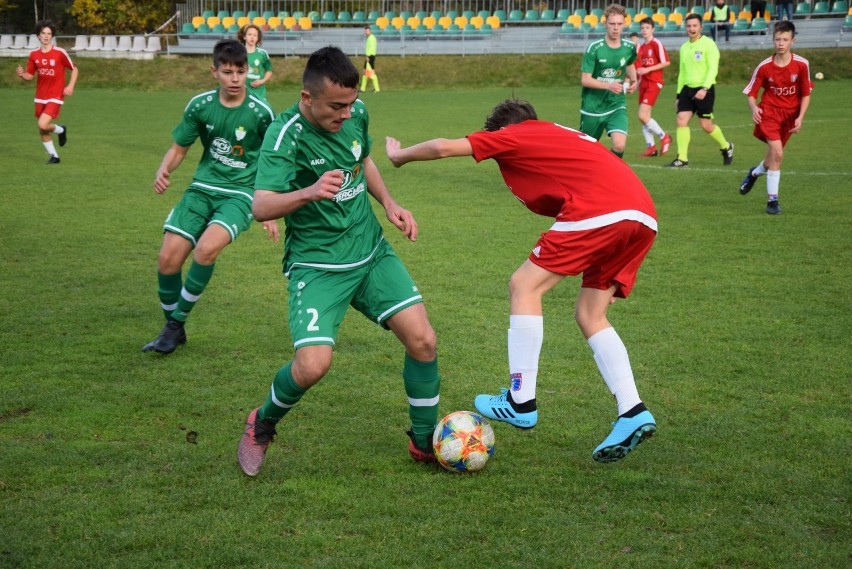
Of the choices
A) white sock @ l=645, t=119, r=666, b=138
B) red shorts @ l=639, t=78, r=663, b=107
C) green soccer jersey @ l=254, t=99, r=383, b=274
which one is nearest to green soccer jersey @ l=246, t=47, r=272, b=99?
white sock @ l=645, t=119, r=666, b=138

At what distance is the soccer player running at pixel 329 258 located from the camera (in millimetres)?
4176

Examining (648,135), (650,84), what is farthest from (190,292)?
(650,84)

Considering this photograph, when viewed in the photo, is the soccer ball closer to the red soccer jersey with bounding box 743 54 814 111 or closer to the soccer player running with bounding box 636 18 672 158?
the red soccer jersey with bounding box 743 54 814 111

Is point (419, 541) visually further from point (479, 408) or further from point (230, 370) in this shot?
point (230, 370)

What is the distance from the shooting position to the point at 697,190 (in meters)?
12.7

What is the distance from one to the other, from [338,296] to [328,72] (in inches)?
38.5

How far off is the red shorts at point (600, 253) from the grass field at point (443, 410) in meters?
0.83

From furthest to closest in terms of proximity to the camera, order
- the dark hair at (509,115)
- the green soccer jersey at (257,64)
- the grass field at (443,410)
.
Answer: the green soccer jersey at (257,64) < the dark hair at (509,115) < the grass field at (443,410)

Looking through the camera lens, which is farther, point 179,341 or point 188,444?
point 179,341

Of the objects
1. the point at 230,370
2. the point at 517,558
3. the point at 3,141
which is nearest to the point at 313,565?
the point at 517,558

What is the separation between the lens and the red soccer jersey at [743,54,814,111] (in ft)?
35.3

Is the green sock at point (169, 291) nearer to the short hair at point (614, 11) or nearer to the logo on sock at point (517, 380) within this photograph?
the logo on sock at point (517, 380)

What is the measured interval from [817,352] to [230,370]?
3658mm

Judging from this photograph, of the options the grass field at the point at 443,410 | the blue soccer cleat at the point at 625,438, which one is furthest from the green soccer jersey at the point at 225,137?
the blue soccer cleat at the point at 625,438
